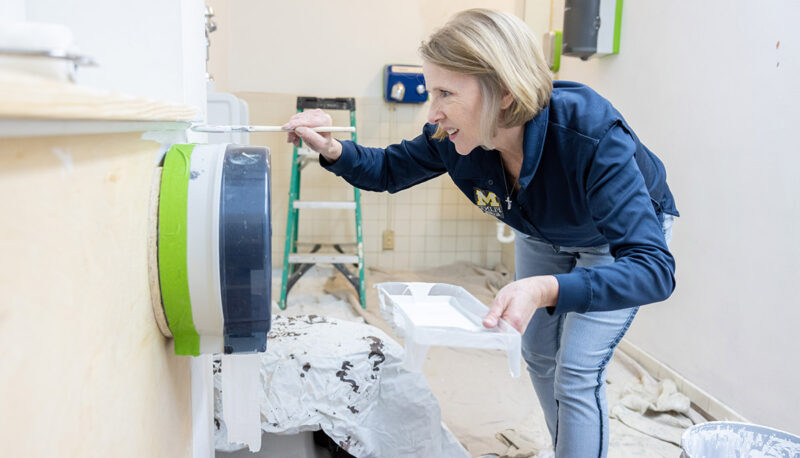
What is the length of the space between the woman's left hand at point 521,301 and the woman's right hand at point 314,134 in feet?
1.88

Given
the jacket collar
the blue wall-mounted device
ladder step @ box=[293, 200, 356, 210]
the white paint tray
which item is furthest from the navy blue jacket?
the blue wall-mounted device

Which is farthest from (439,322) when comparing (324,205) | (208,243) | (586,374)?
(324,205)

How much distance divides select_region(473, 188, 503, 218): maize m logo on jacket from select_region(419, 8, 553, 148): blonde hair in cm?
18

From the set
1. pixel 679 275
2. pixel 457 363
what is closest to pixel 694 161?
pixel 679 275

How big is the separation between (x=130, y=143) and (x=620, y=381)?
6.83 ft

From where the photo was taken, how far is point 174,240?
0.70 metres

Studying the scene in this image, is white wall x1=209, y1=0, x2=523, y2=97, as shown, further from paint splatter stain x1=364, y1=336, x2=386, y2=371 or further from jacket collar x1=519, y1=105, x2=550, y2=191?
jacket collar x1=519, y1=105, x2=550, y2=191

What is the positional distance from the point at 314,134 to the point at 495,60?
411mm

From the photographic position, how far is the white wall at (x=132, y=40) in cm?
81

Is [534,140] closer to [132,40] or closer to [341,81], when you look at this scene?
[132,40]

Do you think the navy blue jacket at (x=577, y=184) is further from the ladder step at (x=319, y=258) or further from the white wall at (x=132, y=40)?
the ladder step at (x=319, y=258)

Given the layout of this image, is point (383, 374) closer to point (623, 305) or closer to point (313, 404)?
point (313, 404)

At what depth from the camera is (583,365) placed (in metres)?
1.19

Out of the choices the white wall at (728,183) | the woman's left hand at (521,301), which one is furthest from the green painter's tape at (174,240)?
the white wall at (728,183)
